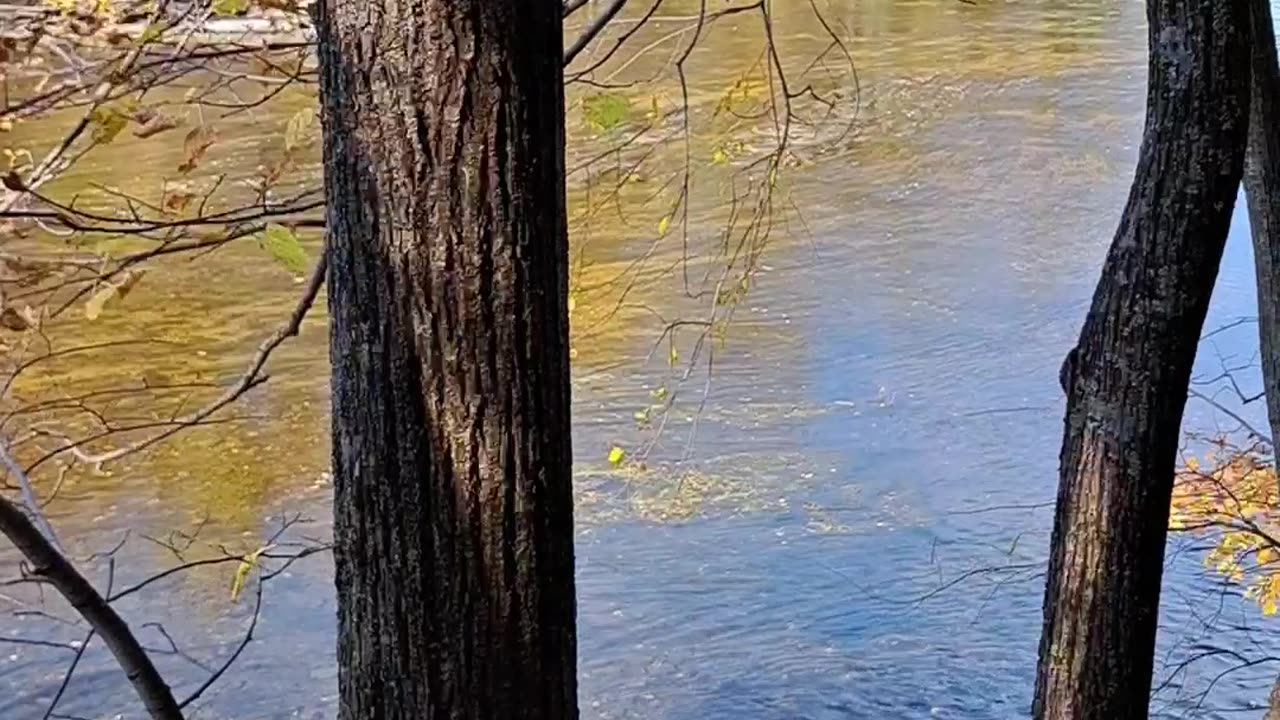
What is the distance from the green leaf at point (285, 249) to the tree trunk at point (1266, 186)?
1867 mm

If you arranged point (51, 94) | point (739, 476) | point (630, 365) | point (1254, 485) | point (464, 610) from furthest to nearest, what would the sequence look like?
1. point (630, 365)
2. point (739, 476)
3. point (1254, 485)
4. point (51, 94)
5. point (464, 610)

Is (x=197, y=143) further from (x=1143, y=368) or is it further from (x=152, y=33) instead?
(x=1143, y=368)

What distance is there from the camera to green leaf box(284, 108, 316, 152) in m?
2.73

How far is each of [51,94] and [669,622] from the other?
4428mm

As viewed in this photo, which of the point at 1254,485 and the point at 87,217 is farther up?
the point at 87,217

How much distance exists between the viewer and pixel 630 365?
8.85 meters

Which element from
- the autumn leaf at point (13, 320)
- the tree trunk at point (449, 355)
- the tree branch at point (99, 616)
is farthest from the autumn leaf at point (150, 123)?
the tree trunk at point (449, 355)

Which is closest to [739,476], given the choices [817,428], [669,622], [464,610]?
[817,428]

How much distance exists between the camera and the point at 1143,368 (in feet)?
8.63

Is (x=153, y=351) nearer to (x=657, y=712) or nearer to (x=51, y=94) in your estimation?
(x=657, y=712)

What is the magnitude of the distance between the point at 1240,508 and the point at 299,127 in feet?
13.4

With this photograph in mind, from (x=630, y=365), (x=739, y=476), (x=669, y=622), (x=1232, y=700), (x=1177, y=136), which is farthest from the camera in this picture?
(x=630, y=365)

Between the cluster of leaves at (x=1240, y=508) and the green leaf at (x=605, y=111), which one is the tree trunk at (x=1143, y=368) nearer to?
the green leaf at (x=605, y=111)

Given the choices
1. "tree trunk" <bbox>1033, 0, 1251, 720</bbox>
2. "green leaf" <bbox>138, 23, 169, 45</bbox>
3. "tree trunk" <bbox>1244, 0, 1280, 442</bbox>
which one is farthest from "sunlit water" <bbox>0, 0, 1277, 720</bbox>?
"green leaf" <bbox>138, 23, 169, 45</bbox>
